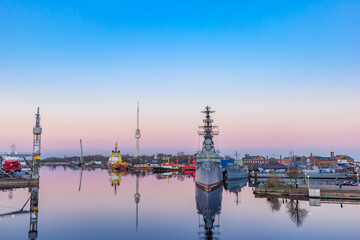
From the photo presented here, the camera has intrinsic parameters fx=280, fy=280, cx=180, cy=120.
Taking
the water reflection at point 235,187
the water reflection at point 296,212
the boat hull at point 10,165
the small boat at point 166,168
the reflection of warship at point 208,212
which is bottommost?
the small boat at point 166,168

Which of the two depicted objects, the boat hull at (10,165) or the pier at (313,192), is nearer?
the pier at (313,192)

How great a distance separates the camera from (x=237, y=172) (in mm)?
93438

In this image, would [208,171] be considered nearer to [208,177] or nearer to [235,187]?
[208,177]

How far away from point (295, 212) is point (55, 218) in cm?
3044

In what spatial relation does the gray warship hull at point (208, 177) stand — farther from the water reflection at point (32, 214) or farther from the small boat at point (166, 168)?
the small boat at point (166, 168)

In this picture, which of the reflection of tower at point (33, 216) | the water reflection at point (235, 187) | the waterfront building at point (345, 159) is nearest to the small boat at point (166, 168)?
the water reflection at point (235, 187)

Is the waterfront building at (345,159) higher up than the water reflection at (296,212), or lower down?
higher up

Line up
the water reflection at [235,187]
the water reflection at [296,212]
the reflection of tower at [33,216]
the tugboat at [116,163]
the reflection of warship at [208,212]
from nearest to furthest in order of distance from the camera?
1. the reflection of tower at [33,216]
2. the reflection of warship at [208,212]
3. the water reflection at [296,212]
4. the water reflection at [235,187]
5. the tugboat at [116,163]

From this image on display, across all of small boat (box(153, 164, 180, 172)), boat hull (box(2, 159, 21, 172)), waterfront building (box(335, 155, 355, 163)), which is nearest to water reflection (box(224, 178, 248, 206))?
boat hull (box(2, 159, 21, 172))

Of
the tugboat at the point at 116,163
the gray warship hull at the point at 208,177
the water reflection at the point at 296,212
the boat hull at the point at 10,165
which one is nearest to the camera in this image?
the water reflection at the point at 296,212

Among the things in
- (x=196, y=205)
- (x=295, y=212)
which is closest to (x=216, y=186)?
(x=196, y=205)

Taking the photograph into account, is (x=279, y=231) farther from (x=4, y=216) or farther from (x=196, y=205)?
(x=4, y=216)

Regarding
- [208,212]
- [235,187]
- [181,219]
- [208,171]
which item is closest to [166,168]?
[235,187]

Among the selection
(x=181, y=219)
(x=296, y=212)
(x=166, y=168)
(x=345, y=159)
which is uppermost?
(x=345, y=159)
